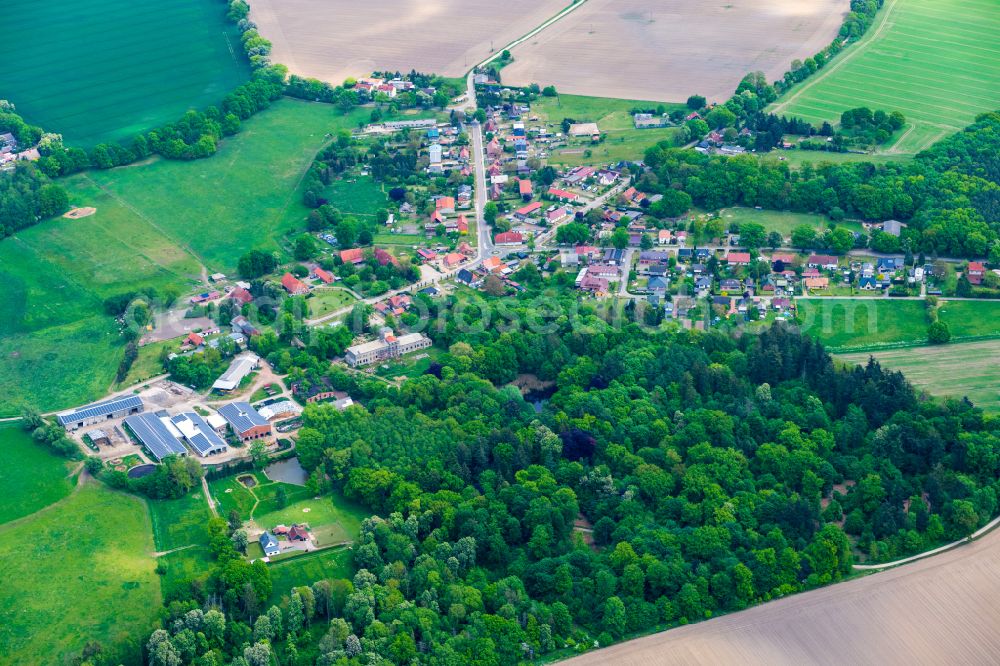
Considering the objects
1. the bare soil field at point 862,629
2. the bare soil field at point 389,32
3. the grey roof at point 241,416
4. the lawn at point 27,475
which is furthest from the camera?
the bare soil field at point 389,32

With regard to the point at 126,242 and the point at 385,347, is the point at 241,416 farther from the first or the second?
the point at 126,242

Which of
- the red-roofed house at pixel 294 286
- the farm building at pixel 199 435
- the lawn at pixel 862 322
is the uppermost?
the red-roofed house at pixel 294 286

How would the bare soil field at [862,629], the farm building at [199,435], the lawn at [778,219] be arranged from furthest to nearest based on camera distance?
1. the lawn at [778,219]
2. the farm building at [199,435]
3. the bare soil field at [862,629]

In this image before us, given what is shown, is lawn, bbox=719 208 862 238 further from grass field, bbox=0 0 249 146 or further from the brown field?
grass field, bbox=0 0 249 146

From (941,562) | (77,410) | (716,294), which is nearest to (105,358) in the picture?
(77,410)

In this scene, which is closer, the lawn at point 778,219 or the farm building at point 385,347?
the farm building at point 385,347

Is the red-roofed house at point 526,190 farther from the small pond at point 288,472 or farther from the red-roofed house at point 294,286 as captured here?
the small pond at point 288,472


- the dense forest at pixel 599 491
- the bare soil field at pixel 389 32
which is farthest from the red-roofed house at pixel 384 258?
the bare soil field at pixel 389 32

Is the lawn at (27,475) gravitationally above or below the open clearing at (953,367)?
below
